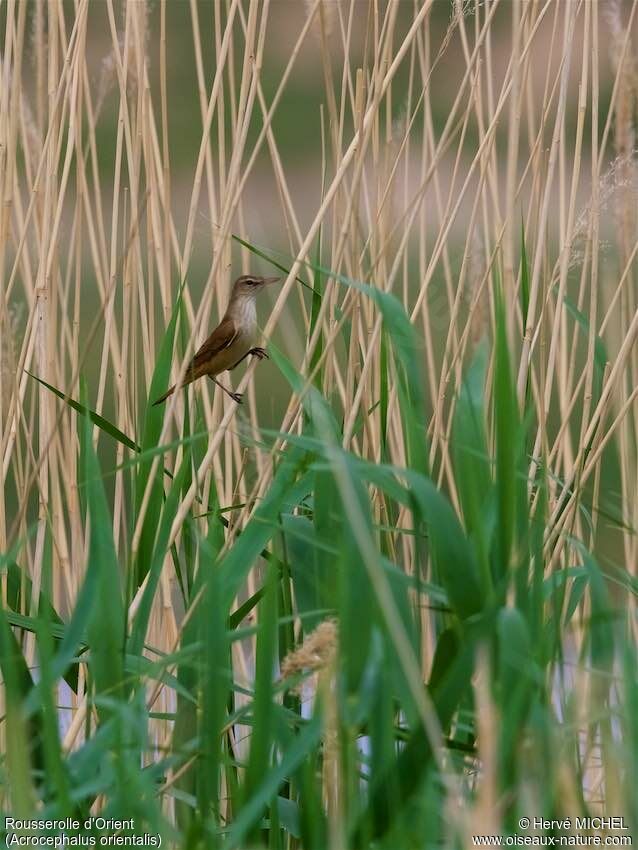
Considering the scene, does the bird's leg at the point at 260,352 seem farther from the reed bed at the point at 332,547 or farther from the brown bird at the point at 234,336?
the reed bed at the point at 332,547

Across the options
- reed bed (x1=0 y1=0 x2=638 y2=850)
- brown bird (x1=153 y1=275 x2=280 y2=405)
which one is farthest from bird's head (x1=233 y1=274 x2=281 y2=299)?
reed bed (x1=0 y1=0 x2=638 y2=850)

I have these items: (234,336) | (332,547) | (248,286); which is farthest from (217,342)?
(332,547)

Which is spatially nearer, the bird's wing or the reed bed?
the reed bed

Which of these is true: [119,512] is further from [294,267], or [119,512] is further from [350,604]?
[350,604]

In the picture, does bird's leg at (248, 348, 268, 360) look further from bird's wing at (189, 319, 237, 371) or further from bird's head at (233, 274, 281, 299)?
bird's head at (233, 274, 281, 299)

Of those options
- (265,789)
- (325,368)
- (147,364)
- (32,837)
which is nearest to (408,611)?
(265,789)

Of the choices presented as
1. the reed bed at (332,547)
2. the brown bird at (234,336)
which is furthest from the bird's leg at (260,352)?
the reed bed at (332,547)

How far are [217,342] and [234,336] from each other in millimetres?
35

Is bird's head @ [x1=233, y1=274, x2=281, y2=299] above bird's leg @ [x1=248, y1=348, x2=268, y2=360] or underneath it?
above

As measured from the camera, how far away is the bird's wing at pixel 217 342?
1957 millimetres

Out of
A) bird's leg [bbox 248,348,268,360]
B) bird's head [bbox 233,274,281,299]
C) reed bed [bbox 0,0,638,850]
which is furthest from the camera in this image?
bird's head [bbox 233,274,281,299]

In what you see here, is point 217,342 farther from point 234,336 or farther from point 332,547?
point 332,547

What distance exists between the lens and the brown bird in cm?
196

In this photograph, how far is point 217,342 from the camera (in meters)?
2.00
